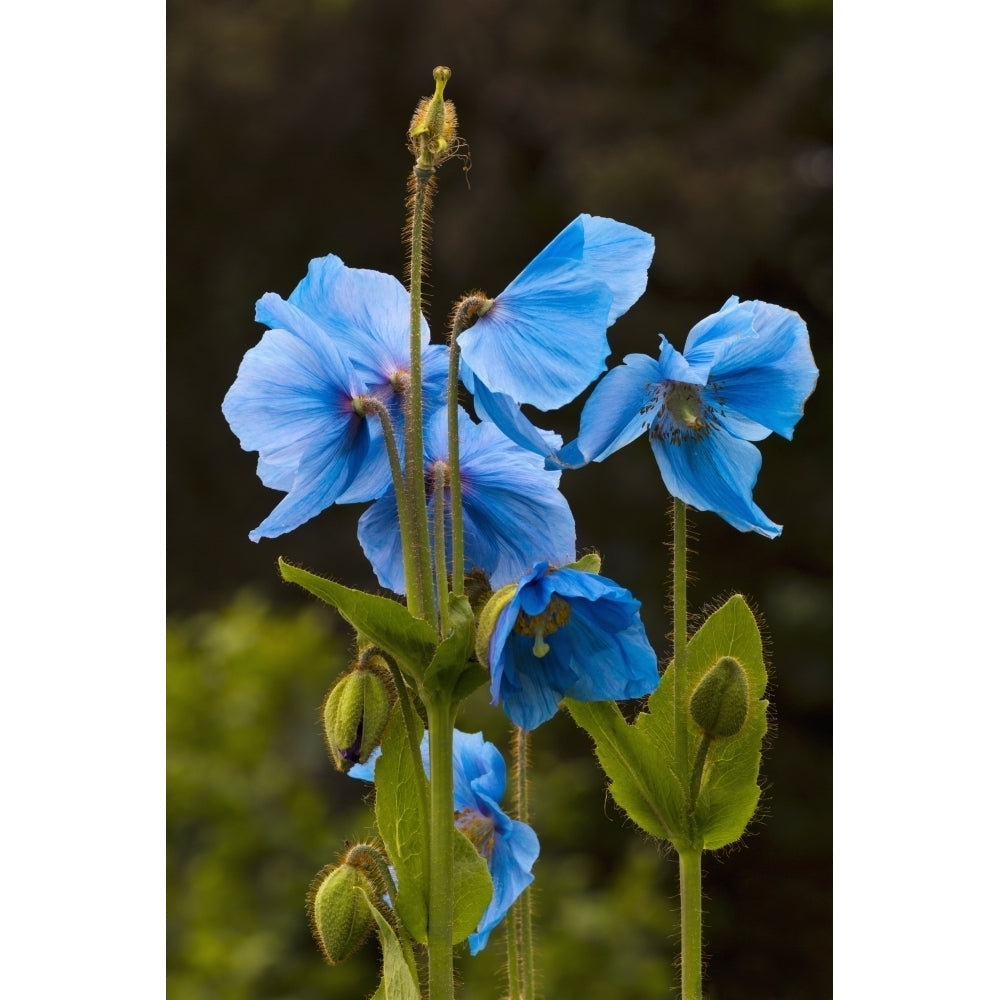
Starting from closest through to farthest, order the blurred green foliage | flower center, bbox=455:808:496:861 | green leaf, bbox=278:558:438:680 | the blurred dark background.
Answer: green leaf, bbox=278:558:438:680 < flower center, bbox=455:808:496:861 < the blurred green foliage < the blurred dark background

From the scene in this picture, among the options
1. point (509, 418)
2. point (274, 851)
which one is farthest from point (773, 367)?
point (274, 851)

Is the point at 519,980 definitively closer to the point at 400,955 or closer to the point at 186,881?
the point at 400,955

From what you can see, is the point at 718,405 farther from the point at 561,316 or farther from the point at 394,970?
the point at 394,970

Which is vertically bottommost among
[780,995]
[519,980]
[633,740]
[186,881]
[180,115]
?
[780,995]

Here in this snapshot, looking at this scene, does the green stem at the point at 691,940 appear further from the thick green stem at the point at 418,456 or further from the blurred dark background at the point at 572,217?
the blurred dark background at the point at 572,217

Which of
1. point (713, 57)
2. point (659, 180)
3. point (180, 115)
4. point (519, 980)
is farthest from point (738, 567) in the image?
point (519, 980)

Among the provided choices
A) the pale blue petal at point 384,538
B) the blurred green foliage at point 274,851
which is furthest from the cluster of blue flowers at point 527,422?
the blurred green foliage at point 274,851

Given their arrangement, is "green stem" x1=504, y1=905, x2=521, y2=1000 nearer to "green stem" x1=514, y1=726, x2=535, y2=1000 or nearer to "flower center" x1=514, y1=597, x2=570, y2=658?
"green stem" x1=514, y1=726, x2=535, y2=1000

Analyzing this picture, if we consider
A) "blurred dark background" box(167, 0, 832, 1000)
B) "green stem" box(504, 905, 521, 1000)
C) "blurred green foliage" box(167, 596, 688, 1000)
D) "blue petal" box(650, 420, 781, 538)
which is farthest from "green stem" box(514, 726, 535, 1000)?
"blurred dark background" box(167, 0, 832, 1000)
